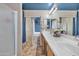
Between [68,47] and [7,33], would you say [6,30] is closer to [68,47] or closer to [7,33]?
[7,33]

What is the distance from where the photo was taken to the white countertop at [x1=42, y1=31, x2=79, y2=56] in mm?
1581

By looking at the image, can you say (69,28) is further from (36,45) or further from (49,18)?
(36,45)

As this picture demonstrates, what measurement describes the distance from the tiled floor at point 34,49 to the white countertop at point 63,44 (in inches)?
5.4

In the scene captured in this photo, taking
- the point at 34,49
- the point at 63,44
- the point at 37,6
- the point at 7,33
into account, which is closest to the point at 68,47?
the point at 63,44

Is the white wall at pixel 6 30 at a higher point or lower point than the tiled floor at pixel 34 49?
higher

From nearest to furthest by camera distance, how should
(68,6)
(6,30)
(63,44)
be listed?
(6,30) < (68,6) < (63,44)

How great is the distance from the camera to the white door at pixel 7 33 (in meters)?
1.38

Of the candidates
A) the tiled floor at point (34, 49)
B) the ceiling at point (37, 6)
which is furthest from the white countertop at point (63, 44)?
the ceiling at point (37, 6)

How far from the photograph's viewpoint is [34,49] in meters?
1.78

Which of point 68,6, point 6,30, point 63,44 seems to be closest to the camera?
point 6,30

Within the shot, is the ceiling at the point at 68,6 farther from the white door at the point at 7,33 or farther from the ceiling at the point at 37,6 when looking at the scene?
the white door at the point at 7,33

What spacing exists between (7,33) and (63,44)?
Answer: 694 millimetres

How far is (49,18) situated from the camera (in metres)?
1.89

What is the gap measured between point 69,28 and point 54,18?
24 cm
